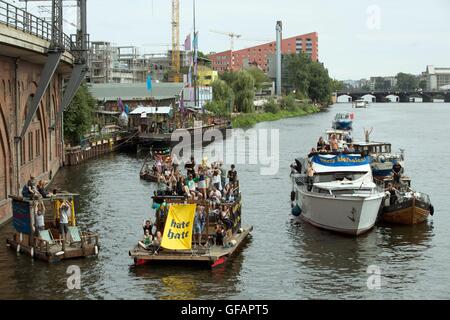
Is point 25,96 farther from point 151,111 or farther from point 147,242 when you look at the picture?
point 151,111

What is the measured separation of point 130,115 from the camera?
320 ft

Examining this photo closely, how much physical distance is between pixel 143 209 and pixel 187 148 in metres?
42.3

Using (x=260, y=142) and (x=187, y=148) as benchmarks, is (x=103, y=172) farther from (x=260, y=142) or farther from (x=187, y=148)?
(x=260, y=142)

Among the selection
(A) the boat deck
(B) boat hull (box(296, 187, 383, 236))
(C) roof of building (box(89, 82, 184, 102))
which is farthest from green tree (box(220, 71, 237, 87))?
(A) the boat deck

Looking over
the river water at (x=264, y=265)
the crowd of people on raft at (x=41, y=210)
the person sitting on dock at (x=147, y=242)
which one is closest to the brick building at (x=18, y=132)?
the river water at (x=264, y=265)

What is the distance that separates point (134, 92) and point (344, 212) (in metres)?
87.0

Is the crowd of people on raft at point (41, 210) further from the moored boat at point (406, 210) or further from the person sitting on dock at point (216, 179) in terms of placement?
the moored boat at point (406, 210)

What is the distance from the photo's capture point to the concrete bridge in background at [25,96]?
35375 mm

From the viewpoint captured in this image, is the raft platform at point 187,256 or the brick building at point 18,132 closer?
the raft platform at point 187,256

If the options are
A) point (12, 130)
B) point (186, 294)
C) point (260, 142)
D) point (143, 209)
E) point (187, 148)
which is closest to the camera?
point (186, 294)

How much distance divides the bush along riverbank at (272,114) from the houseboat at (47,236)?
97766 mm

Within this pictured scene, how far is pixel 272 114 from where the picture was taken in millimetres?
158750

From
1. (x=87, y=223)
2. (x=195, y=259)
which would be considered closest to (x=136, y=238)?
(x=87, y=223)

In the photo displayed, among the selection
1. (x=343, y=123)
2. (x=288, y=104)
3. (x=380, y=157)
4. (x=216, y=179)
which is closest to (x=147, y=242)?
(x=216, y=179)
